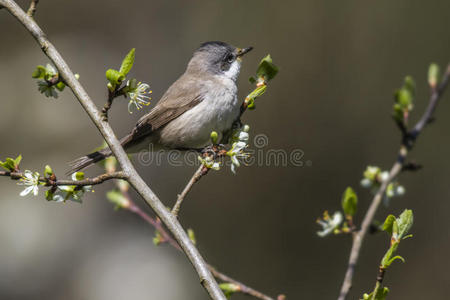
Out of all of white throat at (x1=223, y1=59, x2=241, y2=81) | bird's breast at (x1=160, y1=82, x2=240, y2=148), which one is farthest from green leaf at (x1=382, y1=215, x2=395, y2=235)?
white throat at (x1=223, y1=59, x2=241, y2=81)

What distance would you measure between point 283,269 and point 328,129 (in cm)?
247

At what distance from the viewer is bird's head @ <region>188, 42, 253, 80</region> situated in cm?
520

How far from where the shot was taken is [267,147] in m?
7.62

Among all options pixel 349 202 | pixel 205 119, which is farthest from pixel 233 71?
pixel 349 202

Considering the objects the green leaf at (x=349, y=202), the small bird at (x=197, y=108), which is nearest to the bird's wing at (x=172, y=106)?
the small bird at (x=197, y=108)

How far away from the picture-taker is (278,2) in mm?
8297

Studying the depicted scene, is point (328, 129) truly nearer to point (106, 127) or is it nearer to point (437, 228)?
point (437, 228)

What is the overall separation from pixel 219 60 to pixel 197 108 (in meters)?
0.78

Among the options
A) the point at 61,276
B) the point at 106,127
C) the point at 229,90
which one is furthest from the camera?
the point at 61,276

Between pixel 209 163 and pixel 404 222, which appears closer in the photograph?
pixel 404 222

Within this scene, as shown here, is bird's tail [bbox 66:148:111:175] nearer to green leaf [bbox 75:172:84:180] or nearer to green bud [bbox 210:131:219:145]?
green leaf [bbox 75:172:84:180]

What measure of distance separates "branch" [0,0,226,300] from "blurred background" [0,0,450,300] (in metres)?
5.09

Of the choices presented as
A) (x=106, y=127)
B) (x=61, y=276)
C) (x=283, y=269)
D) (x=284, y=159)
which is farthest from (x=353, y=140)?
(x=106, y=127)

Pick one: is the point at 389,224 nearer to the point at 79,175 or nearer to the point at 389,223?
the point at 389,223
